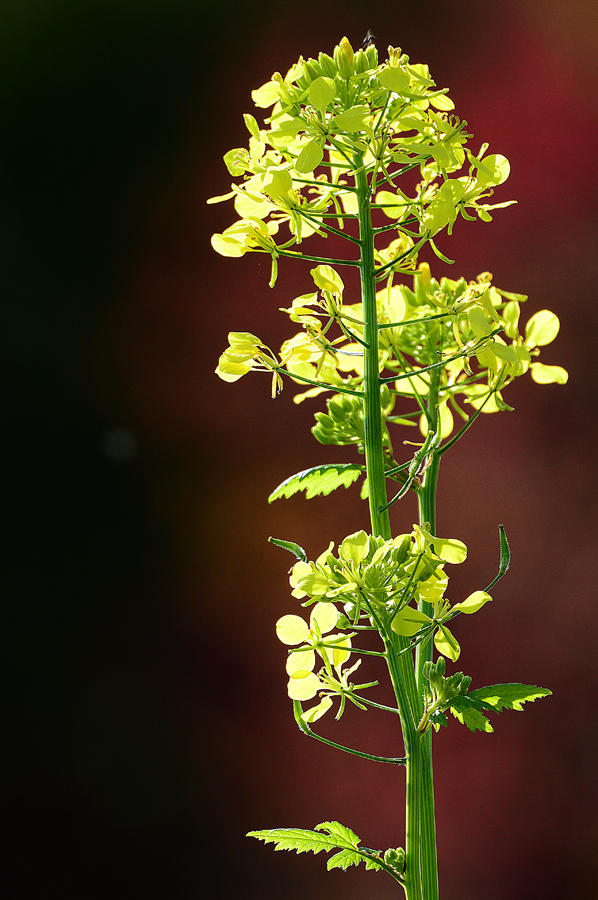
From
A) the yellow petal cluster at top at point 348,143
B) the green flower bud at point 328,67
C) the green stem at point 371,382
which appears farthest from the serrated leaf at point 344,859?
the green flower bud at point 328,67

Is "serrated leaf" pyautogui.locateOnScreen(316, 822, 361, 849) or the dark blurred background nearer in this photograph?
"serrated leaf" pyautogui.locateOnScreen(316, 822, 361, 849)

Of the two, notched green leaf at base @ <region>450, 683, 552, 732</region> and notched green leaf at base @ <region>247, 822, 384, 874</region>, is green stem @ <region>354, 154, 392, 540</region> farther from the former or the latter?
notched green leaf at base @ <region>247, 822, 384, 874</region>

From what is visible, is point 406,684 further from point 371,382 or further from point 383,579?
point 371,382

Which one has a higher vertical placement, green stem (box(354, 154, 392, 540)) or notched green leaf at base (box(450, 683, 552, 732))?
green stem (box(354, 154, 392, 540))

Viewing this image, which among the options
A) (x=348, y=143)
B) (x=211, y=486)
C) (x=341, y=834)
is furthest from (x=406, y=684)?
(x=211, y=486)

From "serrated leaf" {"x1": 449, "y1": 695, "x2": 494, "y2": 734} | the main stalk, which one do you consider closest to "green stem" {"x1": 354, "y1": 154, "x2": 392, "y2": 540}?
the main stalk

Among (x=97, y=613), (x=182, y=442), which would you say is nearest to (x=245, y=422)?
(x=182, y=442)

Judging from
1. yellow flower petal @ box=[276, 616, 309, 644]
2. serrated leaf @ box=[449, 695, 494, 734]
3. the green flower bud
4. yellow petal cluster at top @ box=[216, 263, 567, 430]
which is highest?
the green flower bud
